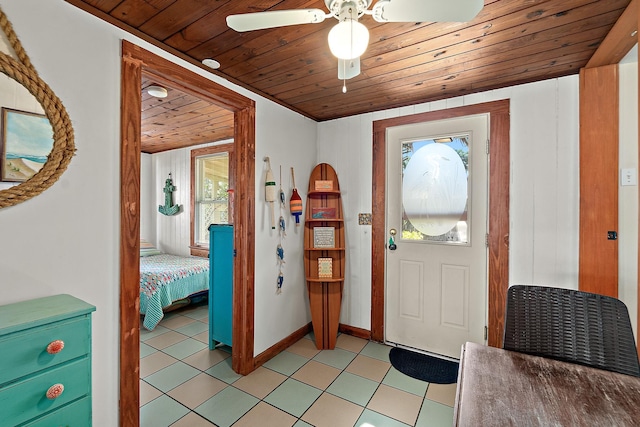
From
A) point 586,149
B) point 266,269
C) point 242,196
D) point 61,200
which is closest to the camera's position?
point 61,200

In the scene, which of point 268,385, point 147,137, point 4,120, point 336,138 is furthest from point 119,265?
point 147,137

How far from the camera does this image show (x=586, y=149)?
2.04m

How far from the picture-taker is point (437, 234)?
2.73 m

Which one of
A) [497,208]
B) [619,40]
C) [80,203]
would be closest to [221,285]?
[80,203]

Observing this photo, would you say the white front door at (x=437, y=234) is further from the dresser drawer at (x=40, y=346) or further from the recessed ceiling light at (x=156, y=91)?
the dresser drawer at (x=40, y=346)

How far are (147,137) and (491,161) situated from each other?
4.46m

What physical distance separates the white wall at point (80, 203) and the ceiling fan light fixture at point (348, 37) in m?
1.23

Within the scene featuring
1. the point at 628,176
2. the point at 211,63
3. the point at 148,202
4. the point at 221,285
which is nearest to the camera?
the point at 628,176

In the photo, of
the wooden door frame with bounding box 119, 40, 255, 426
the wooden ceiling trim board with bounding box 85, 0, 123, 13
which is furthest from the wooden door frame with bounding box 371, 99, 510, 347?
the wooden ceiling trim board with bounding box 85, 0, 123, 13

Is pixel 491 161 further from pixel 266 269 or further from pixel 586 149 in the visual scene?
pixel 266 269

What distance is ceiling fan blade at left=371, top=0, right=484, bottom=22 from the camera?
1.04m

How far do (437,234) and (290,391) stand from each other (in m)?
1.83

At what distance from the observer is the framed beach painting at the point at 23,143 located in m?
1.24

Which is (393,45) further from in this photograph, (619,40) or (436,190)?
(436,190)
